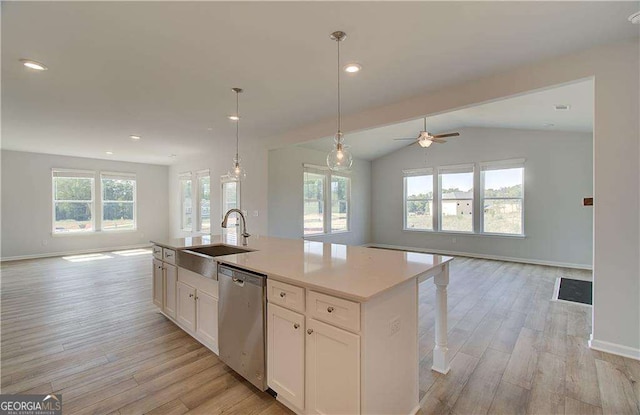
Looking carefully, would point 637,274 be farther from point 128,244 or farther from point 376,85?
point 128,244

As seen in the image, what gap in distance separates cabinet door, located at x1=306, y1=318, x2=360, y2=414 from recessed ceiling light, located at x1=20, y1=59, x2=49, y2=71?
3413 mm

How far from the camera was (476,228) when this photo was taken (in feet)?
23.5

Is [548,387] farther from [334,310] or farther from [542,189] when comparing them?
[542,189]

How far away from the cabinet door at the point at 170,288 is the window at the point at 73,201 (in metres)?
6.54

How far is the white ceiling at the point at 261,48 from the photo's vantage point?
1991 mm

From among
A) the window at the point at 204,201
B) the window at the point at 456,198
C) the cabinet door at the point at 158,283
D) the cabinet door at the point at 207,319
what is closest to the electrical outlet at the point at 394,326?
the cabinet door at the point at 207,319

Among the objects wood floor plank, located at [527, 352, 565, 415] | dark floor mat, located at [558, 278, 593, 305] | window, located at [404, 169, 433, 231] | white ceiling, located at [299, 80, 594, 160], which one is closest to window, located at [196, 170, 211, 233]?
white ceiling, located at [299, 80, 594, 160]

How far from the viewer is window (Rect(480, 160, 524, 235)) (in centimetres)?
658

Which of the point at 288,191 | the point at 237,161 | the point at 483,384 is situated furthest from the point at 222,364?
the point at 288,191

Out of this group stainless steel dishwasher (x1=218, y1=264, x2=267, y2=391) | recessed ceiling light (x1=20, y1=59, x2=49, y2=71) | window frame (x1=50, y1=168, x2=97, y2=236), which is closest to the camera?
stainless steel dishwasher (x1=218, y1=264, x2=267, y2=391)

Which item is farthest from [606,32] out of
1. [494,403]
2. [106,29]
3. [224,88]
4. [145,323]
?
[145,323]

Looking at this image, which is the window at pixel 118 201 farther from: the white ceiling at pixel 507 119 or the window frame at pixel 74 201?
the white ceiling at pixel 507 119

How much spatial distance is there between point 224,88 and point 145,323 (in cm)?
284

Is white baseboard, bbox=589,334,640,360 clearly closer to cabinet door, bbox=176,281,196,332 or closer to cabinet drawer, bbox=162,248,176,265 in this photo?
cabinet door, bbox=176,281,196,332
